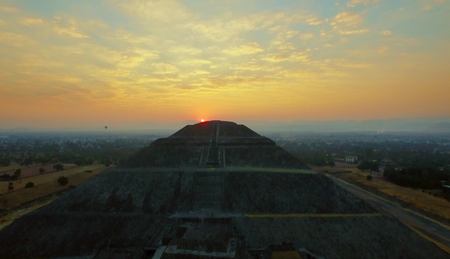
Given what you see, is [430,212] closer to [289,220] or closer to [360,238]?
[360,238]

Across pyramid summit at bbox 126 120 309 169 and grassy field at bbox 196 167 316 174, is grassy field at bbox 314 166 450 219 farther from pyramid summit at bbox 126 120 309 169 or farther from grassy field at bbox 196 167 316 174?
pyramid summit at bbox 126 120 309 169

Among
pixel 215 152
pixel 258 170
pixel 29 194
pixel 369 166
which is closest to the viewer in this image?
pixel 258 170

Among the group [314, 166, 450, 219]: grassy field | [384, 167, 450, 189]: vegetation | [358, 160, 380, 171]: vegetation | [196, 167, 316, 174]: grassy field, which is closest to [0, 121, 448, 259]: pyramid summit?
[196, 167, 316, 174]: grassy field

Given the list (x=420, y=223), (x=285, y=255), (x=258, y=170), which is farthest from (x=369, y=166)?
(x=285, y=255)

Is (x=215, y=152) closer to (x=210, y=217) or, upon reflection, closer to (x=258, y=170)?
(x=258, y=170)

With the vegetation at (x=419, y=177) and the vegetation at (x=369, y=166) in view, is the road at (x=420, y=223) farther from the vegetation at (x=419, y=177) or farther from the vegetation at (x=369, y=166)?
the vegetation at (x=369, y=166)

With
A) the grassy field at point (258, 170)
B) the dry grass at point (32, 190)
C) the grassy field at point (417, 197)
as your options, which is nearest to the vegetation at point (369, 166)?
the grassy field at point (417, 197)

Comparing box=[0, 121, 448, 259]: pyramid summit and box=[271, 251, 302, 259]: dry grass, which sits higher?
box=[0, 121, 448, 259]: pyramid summit
